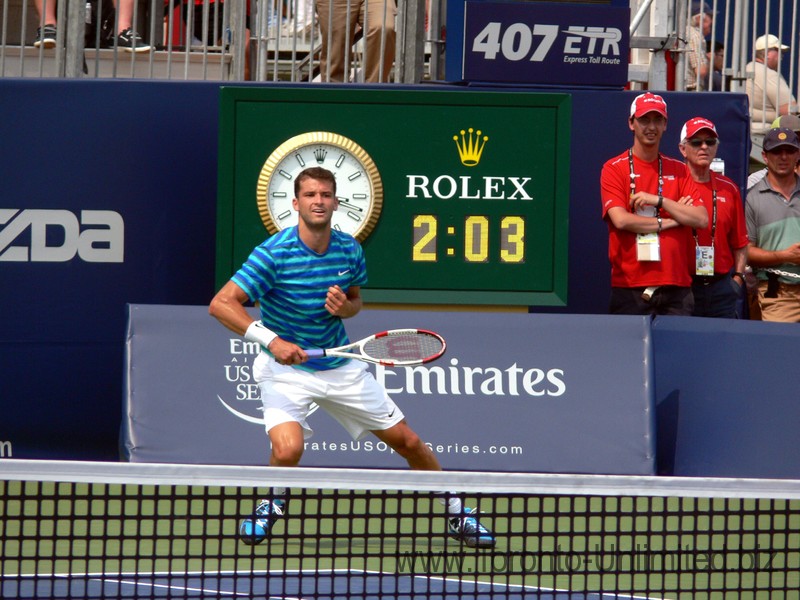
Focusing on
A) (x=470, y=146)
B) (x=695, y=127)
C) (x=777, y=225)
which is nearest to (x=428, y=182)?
(x=470, y=146)

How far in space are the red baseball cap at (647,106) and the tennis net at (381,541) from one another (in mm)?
2213

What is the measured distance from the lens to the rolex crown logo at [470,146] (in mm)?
7766

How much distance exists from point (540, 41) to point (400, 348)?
2.80 meters

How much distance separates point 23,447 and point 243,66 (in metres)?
2.83

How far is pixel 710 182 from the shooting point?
8.17 meters

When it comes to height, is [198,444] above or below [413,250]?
below

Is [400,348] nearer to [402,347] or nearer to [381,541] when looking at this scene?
[402,347]

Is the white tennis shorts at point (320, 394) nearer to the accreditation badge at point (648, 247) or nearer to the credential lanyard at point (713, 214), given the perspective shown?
the accreditation badge at point (648, 247)

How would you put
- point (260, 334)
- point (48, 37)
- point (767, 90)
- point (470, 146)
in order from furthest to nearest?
point (767, 90)
point (48, 37)
point (470, 146)
point (260, 334)

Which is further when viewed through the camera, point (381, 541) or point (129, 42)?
point (129, 42)

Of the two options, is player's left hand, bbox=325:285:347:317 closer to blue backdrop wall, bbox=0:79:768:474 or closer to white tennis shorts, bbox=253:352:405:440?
white tennis shorts, bbox=253:352:405:440

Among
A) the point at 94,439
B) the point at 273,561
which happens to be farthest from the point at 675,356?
the point at 94,439

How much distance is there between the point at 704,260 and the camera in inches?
318

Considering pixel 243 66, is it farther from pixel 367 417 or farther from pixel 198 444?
pixel 367 417
